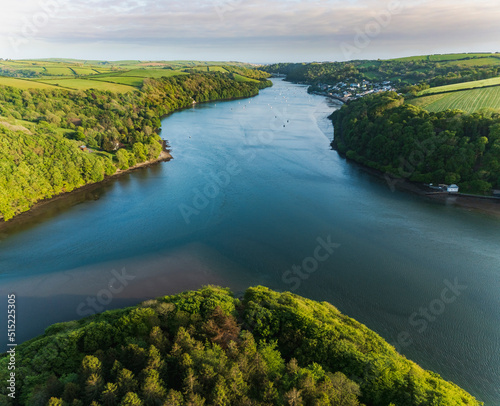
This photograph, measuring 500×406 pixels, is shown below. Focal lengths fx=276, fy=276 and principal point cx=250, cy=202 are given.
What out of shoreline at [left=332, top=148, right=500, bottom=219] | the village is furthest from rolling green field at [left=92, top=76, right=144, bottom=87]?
shoreline at [left=332, top=148, right=500, bottom=219]

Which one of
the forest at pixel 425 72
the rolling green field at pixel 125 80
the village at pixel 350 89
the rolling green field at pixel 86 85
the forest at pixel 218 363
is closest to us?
the forest at pixel 218 363

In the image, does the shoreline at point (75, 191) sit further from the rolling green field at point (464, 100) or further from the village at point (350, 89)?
the village at point (350, 89)

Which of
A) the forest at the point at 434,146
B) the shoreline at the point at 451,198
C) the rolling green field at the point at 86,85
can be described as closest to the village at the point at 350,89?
the forest at the point at 434,146

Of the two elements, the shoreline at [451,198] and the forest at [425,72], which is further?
the forest at [425,72]

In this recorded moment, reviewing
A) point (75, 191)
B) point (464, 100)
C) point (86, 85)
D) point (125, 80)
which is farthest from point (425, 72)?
point (75, 191)

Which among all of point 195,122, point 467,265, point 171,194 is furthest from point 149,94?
point 467,265

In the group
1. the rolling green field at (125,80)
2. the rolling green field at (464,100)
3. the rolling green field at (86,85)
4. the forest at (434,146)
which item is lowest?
the forest at (434,146)
